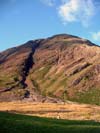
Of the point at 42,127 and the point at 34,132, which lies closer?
the point at 34,132

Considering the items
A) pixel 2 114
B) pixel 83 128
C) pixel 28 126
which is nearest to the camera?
pixel 28 126

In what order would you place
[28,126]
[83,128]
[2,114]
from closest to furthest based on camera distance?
[28,126] → [83,128] → [2,114]

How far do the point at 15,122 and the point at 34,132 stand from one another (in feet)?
11.0

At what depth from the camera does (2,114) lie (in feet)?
161

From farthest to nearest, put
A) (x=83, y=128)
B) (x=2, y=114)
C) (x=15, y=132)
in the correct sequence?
1. (x=2, y=114)
2. (x=83, y=128)
3. (x=15, y=132)

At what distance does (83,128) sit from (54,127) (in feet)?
11.7

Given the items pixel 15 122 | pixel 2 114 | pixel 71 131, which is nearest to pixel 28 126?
pixel 15 122

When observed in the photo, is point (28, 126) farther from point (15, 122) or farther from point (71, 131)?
point (71, 131)

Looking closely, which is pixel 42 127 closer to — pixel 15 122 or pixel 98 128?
pixel 15 122

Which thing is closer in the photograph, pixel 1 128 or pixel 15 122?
pixel 1 128

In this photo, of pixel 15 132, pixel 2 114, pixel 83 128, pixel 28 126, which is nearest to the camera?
pixel 15 132

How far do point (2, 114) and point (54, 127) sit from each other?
8278 mm

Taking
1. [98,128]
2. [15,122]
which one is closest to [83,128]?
[98,128]

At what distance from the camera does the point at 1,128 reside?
3931 centimetres
